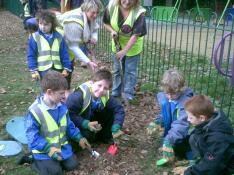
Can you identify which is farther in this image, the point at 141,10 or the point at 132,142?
the point at 141,10

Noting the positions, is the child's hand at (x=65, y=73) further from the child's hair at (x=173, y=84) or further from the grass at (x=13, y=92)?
the child's hair at (x=173, y=84)

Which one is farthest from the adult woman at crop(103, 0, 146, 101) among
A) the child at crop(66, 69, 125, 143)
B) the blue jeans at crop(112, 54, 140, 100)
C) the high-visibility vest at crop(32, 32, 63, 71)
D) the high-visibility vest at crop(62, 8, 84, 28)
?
the child at crop(66, 69, 125, 143)

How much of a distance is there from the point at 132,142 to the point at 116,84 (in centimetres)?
146

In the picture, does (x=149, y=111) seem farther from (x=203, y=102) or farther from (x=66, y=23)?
(x=203, y=102)

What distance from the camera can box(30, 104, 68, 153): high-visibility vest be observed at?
3.22 m

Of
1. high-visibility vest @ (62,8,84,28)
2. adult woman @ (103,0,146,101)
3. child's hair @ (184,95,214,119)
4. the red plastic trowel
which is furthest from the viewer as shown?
adult woman @ (103,0,146,101)

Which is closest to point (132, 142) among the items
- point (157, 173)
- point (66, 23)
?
point (157, 173)

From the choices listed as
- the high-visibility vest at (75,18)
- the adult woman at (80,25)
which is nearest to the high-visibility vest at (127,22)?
the adult woman at (80,25)

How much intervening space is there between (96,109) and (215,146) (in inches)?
55.1

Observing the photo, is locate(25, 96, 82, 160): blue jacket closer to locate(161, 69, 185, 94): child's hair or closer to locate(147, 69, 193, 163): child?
locate(147, 69, 193, 163): child

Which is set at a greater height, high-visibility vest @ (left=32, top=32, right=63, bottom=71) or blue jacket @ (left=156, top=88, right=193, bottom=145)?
high-visibility vest @ (left=32, top=32, right=63, bottom=71)

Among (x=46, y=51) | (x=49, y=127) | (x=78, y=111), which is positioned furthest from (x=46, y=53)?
(x=49, y=127)

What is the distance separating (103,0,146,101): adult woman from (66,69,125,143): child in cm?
123

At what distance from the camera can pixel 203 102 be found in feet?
9.49
